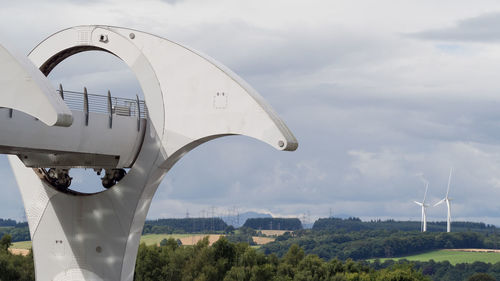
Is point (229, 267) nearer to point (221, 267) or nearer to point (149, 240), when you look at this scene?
point (221, 267)

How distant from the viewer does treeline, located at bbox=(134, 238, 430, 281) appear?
86.8 m

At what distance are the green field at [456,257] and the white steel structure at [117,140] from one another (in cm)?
15622

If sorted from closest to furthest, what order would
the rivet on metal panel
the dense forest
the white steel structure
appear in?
the white steel structure, the rivet on metal panel, the dense forest

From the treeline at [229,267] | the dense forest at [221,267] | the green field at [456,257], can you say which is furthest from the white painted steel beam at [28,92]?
the green field at [456,257]

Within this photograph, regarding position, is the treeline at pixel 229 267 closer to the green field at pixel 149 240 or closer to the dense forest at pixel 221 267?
the dense forest at pixel 221 267

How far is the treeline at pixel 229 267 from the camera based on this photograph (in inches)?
3415

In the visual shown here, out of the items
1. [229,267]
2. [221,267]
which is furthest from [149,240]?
[221,267]

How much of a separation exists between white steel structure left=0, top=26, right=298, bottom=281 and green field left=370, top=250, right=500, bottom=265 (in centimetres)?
15622

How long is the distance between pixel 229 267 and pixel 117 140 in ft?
192

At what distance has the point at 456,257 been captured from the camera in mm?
191125

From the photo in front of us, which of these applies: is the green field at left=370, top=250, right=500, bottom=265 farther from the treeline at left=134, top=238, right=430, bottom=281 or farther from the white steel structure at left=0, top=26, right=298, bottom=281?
the white steel structure at left=0, top=26, right=298, bottom=281

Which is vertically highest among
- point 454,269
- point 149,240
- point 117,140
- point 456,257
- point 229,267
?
point 117,140

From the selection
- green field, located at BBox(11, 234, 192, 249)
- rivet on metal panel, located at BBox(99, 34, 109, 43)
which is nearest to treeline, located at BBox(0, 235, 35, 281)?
rivet on metal panel, located at BBox(99, 34, 109, 43)

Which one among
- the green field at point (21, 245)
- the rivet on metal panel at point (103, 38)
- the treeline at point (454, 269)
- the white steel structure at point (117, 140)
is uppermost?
the rivet on metal panel at point (103, 38)
